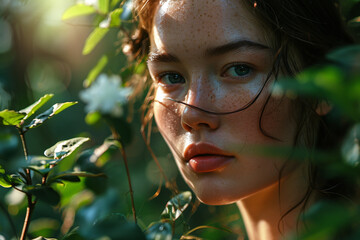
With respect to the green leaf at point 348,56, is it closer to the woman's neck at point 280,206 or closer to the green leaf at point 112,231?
the green leaf at point 112,231

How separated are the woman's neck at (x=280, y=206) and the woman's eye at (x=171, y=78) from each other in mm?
341

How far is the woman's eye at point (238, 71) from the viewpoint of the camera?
3.02 ft

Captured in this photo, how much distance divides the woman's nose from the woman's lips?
44mm

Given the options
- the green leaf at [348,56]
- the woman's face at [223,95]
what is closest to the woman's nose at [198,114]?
the woman's face at [223,95]

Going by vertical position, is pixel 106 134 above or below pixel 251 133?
below

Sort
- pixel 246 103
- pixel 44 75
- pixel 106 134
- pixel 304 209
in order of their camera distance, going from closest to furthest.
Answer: pixel 246 103 → pixel 304 209 → pixel 44 75 → pixel 106 134

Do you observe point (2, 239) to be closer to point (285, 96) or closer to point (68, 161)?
point (68, 161)

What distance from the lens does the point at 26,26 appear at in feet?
5.43

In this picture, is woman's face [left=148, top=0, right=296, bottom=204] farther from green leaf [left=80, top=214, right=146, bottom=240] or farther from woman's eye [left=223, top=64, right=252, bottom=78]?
green leaf [left=80, top=214, right=146, bottom=240]

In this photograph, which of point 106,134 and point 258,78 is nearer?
point 258,78

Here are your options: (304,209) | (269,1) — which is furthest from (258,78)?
(304,209)

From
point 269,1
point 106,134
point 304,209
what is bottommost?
point 106,134

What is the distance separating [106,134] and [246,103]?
181 cm

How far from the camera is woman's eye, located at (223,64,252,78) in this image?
92 centimetres
